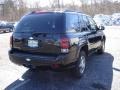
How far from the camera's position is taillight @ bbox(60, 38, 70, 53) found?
5.74 metres

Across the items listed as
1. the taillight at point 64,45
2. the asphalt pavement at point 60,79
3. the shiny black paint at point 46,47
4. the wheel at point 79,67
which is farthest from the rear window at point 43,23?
the asphalt pavement at point 60,79

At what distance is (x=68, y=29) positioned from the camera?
6043 millimetres

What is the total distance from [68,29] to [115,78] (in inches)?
77.2

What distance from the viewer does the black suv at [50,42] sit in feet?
19.0

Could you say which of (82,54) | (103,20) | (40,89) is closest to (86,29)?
(82,54)

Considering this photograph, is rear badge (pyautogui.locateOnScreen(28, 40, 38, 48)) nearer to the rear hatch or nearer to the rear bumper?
the rear hatch

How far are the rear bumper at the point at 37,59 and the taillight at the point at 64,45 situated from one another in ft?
0.46

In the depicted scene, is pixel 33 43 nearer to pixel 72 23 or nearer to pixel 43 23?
pixel 43 23

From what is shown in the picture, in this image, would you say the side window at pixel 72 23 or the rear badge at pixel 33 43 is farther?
the side window at pixel 72 23

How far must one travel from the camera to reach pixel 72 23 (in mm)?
6387

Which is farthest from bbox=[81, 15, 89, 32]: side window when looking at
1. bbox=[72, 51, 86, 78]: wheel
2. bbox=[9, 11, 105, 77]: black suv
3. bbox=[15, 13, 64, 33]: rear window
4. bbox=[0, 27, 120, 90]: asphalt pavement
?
bbox=[0, 27, 120, 90]: asphalt pavement

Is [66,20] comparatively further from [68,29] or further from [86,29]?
[86,29]

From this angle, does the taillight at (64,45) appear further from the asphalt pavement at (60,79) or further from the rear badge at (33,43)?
the asphalt pavement at (60,79)

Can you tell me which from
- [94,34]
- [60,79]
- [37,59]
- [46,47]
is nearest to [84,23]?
[94,34]
